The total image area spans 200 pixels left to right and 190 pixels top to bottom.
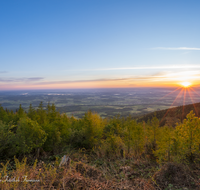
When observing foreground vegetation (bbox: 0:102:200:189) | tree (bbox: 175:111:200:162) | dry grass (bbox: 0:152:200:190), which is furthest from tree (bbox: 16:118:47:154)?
tree (bbox: 175:111:200:162)

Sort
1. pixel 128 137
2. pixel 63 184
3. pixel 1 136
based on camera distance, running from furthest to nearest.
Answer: pixel 128 137
pixel 1 136
pixel 63 184

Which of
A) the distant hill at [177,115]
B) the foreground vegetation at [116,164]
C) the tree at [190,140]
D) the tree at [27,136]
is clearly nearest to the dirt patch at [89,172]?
the foreground vegetation at [116,164]

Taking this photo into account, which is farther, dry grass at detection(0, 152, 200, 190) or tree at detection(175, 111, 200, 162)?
tree at detection(175, 111, 200, 162)

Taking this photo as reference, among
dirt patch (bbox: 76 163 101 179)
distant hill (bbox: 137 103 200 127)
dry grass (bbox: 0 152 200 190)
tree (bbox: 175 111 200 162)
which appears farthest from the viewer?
distant hill (bbox: 137 103 200 127)

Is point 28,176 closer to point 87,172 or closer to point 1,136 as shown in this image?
point 87,172

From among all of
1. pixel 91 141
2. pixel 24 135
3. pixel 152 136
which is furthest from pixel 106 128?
pixel 24 135

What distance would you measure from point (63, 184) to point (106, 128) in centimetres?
2653

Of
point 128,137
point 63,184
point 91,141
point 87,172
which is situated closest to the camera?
point 63,184

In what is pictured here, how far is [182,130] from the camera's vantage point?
11.1 metres

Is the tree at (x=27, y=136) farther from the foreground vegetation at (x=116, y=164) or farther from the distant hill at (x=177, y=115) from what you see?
the distant hill at (x=177, y=115)

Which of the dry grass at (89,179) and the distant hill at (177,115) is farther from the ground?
the dry grass at (89,179)

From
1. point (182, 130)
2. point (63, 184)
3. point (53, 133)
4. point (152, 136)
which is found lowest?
point (152, 136)

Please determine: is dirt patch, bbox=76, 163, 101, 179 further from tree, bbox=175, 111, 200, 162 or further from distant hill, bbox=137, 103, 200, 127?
distant hill, bbox=137, 103, 200, 127

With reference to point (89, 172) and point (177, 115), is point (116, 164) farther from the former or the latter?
point (177, 115)
